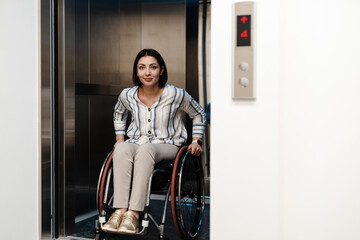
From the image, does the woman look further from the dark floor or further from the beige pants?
the dark floor

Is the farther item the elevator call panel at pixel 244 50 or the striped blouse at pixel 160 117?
the striped blouse at pixel 160 117

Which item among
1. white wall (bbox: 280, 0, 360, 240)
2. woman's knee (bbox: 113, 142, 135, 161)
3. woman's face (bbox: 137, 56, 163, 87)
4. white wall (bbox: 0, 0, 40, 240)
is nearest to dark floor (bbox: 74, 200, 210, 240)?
white wall (bbox: 0, 0, 40, 240)

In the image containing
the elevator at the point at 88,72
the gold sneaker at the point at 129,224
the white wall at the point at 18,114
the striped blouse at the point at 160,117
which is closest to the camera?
the gold sneaker at the point at 129,224

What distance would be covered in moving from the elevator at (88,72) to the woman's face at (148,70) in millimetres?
440

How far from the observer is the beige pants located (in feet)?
7.24

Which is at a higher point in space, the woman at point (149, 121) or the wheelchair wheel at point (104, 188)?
the woman at point (149, 121)

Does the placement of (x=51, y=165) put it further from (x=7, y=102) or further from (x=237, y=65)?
(x=237, y=65)

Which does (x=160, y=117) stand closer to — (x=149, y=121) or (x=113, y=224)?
(x=149, y=121)

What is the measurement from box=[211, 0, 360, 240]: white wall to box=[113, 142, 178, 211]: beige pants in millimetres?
657

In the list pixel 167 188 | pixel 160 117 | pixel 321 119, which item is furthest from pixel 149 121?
pixel 321 119

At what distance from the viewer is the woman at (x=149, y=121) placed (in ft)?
7.49

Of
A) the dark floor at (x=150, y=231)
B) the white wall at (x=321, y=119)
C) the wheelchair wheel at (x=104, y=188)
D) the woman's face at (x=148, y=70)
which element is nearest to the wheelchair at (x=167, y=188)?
the wheelchair wheel at (x=104, y=188)

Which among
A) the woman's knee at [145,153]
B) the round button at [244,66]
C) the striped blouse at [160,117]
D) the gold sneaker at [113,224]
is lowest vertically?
the gold sneaker at [113,224]

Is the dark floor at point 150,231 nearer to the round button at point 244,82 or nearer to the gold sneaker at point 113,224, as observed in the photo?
the gold sneaker at point 113,224
